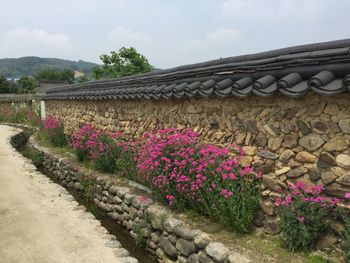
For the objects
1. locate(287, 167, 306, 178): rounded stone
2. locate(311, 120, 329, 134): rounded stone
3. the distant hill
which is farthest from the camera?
the distant hill

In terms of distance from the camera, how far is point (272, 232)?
12.8 ft

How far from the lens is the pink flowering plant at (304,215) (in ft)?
11.0

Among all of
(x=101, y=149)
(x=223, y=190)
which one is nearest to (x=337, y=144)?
(x=223, y=190)

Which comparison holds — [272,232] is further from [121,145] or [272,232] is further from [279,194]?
[121,145]

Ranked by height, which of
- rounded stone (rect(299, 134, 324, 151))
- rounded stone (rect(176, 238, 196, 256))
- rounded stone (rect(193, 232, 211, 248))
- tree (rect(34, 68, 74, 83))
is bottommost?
rounded stone (rect(176, 238, 196, 256))

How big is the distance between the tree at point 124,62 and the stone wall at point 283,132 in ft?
61.5

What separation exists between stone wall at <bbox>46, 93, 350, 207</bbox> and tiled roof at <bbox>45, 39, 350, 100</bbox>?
11.1 inches

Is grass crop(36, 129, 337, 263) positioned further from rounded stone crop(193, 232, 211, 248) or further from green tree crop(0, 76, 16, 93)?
green tree crop(0, 76, 16, 93)

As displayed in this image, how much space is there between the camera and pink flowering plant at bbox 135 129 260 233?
13.1ft

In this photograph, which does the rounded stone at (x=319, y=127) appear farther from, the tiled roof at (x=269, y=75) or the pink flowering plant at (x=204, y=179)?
the pink flowering plant at (x=204, y=179)

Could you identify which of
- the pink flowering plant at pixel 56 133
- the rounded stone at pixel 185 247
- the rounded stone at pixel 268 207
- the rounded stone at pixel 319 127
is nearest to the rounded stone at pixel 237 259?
the rounded stone at pixel 185 247

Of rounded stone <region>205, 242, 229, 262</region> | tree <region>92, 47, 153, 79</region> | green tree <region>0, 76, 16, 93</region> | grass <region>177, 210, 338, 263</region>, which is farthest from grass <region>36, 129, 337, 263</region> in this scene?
green tree <region>0, 76, 16, 93</region>

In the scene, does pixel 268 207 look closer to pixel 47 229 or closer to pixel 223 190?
pixel 223 190

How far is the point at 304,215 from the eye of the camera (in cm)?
342
